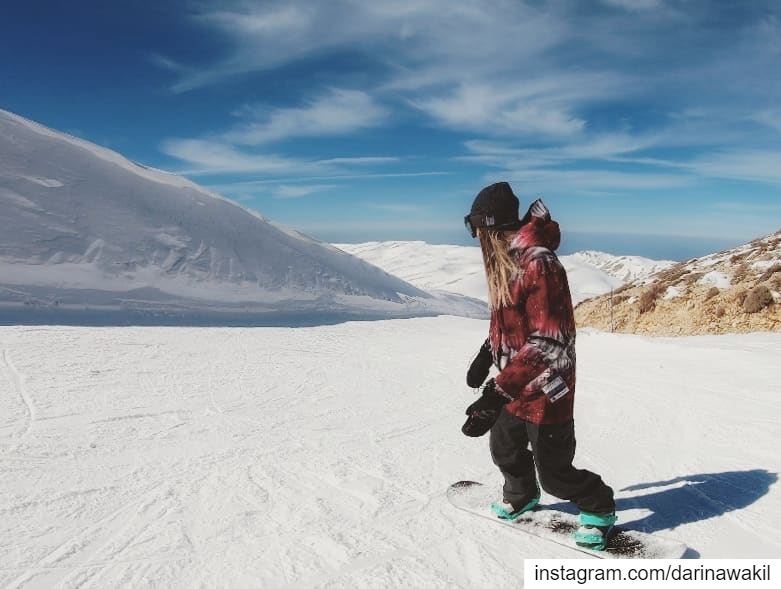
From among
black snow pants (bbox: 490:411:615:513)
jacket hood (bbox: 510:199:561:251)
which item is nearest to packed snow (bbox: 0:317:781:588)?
black snow pants (bbox: 490:411:615:513)

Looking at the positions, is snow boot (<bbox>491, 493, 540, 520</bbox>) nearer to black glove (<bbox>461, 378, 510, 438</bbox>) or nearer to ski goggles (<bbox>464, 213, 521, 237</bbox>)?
black glove (<bbox>461, 378, 510, 438</bbox>)

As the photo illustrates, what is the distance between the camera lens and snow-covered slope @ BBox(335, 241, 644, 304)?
2444 inches

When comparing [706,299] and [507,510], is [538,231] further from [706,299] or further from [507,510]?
[706,299]

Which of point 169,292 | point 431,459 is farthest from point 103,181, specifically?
point 431,459

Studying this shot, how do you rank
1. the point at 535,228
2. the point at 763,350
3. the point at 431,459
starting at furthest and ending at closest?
the point at 763,350 → the point at 431,459 → the point at 535,228

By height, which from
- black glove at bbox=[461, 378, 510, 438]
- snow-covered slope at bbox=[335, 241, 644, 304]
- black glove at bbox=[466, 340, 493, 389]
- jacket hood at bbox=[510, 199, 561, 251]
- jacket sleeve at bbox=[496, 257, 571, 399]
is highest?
snow-covered slope at bbox=[335, 241, 644, 304]

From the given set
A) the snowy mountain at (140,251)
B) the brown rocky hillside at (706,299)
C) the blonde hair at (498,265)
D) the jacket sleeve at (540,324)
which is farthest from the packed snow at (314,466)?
the snowy mountain at (140,251)

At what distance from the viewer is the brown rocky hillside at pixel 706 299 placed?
10.6 meters

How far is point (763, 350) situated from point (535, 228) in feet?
25.5

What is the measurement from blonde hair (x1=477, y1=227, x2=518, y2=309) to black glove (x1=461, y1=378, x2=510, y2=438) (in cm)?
46

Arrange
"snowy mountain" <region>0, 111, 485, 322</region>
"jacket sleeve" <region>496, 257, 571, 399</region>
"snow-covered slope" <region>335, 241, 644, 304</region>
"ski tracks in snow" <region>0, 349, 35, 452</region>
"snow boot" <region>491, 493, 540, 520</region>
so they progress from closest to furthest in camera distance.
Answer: "jacket sleeve" <region>496, 257, 571, 399</region> < "snow boot" <region>491, 493, 540, 520</region> < "ski tracks in snow" <region>0, 349, 35, 452</region> < "snowy mountain" <region>0, 111, 485, 322</region> < "snow-covered slope" <region>335, 241, 644, 304</region>

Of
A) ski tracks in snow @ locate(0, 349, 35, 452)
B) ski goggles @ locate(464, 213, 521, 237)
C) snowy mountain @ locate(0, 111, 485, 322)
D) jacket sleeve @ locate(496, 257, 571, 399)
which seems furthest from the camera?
snowy mountain @ locate(0, 111, 485, 322)

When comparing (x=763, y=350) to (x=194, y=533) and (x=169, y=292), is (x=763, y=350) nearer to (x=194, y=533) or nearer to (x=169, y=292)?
(x=194, y=533)

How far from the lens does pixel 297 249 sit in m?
24.9
